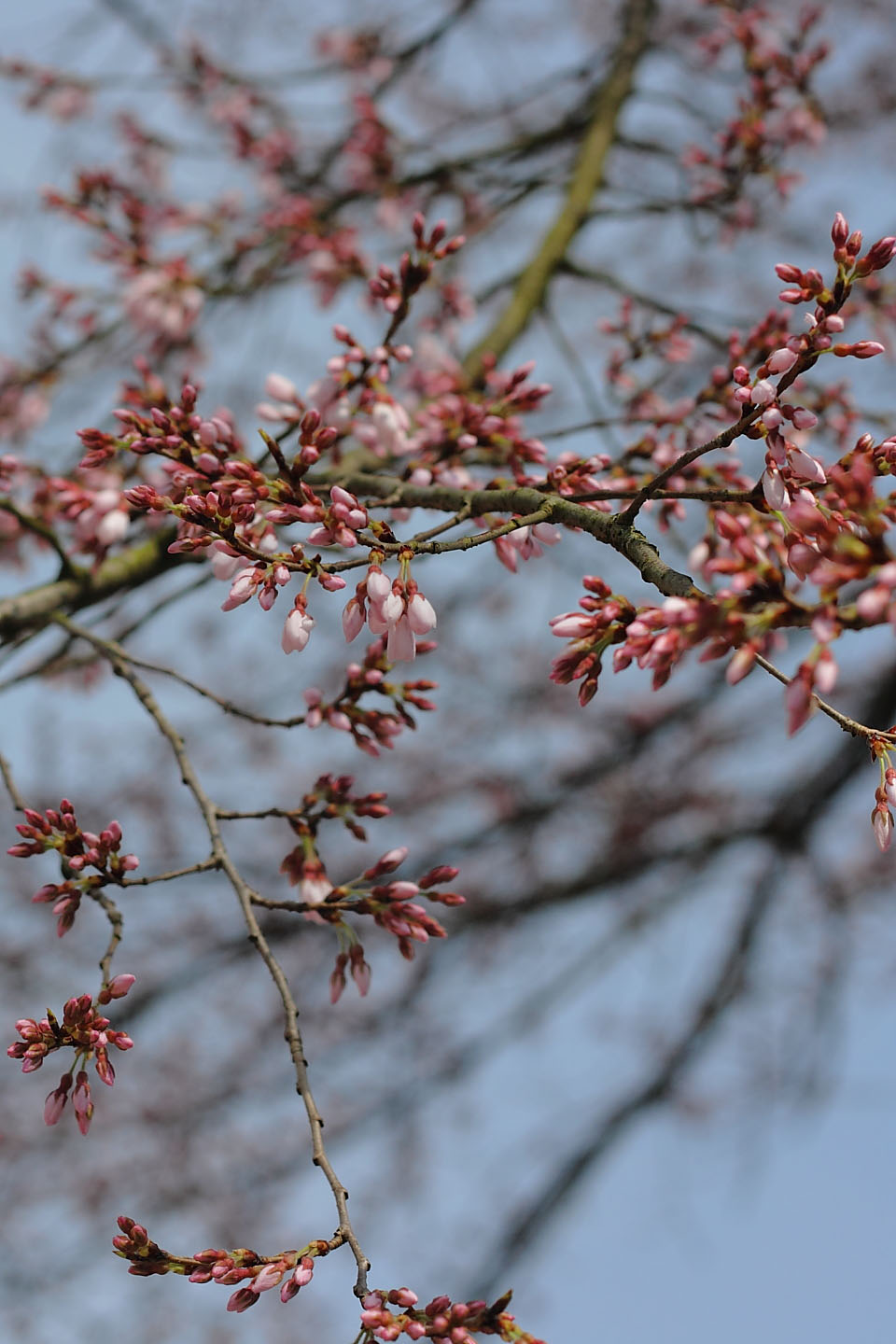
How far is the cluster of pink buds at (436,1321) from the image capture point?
1.53 metres

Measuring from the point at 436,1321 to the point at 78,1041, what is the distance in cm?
70

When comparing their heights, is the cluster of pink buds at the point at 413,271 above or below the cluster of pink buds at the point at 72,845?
above

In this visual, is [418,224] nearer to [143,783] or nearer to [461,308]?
[461,308]

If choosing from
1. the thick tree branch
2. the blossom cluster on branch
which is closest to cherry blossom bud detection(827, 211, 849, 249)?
the blossom cluster on branch

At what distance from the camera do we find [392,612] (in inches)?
65.9

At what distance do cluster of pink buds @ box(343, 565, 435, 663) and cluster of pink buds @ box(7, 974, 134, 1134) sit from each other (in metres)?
0.68

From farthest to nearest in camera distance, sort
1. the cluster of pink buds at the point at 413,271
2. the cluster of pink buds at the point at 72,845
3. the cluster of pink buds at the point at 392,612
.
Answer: the cluster of pink buds at the point at 413,271
the cluster of pink buds at the point at 72,845
the cluster of pink buds at the point at 392,612

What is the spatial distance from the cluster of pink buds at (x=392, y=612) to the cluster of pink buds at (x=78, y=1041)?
0.68 m

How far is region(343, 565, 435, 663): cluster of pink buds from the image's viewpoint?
5.51 ft

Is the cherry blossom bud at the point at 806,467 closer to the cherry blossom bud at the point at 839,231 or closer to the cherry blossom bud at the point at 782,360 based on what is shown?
the cherry blossom bud at the point at 782,360

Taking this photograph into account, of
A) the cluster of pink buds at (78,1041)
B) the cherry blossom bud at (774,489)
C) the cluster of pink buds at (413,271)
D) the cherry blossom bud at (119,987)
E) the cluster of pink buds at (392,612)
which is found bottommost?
the cluster of pink buds at (78,1041)

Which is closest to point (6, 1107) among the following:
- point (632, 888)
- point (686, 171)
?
point (632, 888)

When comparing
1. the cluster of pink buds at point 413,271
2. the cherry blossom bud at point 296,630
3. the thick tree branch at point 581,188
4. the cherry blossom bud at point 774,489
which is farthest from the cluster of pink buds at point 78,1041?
the thick tree branch at point 581,188

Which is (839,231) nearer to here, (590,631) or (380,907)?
(590,631)
